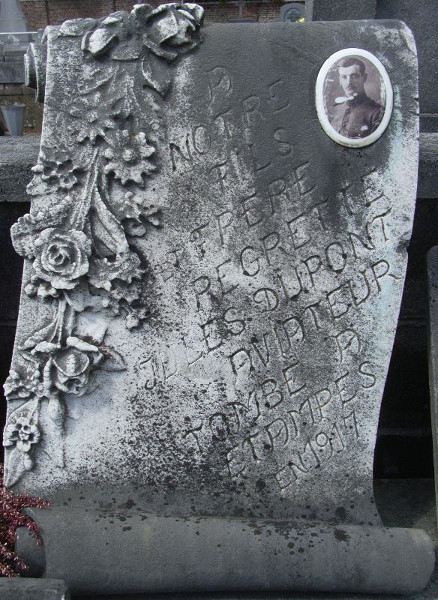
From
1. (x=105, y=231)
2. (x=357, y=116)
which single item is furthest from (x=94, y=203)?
(x=357, y=116)

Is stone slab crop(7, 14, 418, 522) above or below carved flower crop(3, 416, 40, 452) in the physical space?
above

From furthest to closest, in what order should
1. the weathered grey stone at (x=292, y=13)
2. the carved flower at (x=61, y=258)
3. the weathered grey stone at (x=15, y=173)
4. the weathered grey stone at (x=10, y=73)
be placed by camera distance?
the weathered grey stone at (x=292, y=13) → the weathered grey stone at (x=10, y=73) → the weathered grey stone at (x=15, y=173) → the carved flower at (x=61, y=258)

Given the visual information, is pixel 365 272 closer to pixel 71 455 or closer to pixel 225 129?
pixel 225 129

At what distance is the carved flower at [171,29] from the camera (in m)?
2.18

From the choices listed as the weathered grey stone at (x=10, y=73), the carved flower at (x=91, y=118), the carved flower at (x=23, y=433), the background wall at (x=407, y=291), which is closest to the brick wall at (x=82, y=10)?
the weathered grey stone at (x=10, y=73)

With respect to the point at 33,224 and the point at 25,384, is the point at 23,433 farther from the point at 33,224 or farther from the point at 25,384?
the point at 33,224

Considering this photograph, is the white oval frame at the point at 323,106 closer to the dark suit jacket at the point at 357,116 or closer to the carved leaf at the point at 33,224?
the dark suit jacket at the point at 357,116

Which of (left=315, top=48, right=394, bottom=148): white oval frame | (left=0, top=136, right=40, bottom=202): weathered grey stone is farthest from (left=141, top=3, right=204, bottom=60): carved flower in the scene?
(left=0, top=136, right=40, bottom=202): weathered grey stone

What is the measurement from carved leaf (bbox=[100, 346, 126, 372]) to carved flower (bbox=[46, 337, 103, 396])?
3 centimetres

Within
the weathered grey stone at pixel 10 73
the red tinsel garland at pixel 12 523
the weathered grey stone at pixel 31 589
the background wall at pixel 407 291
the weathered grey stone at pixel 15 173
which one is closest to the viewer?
the weathered grey stone at pixel 31 589

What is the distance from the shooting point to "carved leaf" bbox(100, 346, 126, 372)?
7.26 ft

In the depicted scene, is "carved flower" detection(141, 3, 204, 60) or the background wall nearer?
"carved flower" detection(141, 3, 204, 60)

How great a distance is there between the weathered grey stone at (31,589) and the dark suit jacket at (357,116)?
1.59m

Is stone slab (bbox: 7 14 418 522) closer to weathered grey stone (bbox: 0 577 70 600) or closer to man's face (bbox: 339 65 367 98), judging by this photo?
man's face (bbox: 339 65 367 98)
